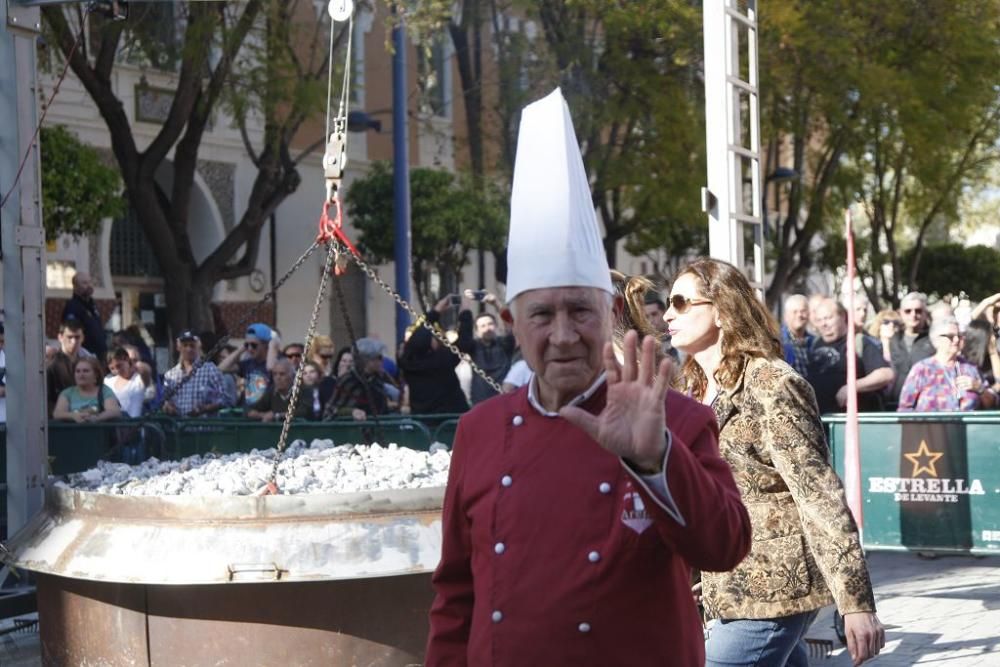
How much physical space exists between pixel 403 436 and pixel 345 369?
316 centimetres

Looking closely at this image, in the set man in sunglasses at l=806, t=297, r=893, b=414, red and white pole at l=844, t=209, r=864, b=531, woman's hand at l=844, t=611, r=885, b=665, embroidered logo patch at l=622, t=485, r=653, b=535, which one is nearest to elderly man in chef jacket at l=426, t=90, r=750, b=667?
embroidered logo patch at l=622, t=485, r=653, b=535

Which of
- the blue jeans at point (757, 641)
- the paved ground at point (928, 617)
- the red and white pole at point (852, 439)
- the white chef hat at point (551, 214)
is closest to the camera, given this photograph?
the white chef hat at point (551, 214)

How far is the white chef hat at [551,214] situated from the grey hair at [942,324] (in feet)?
28.0

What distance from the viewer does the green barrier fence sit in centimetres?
1024

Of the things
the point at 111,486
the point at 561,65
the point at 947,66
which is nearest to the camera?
the point at 111,486

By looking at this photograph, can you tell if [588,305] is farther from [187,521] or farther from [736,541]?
[187,521]

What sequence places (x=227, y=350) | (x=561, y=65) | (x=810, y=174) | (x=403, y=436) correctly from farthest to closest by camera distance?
(x=810, y=174) < (x=561, y=65) < (x=227, y=350) < (x=403, y=436)

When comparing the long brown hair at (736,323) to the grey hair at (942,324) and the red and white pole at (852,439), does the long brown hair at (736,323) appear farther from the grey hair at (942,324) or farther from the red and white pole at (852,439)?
the grey hair at (942,324)

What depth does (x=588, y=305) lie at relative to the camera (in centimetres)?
298

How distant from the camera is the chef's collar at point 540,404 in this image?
2932mm

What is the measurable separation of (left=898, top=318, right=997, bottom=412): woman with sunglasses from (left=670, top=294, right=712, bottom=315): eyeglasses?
23.6ft

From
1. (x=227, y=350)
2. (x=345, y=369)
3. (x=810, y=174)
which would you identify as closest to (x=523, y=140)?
(x=345, y=369)

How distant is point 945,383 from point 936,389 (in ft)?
0.26

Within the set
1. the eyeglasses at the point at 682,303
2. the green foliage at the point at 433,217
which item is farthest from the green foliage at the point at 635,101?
the eyeglasses at the point at 682,303
